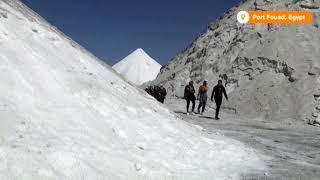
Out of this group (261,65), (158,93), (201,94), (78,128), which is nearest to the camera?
(78,128)

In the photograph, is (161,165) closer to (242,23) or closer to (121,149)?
(121,149)

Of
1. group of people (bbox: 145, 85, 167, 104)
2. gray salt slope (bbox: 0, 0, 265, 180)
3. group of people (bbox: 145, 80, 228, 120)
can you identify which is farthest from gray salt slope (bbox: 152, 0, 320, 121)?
gray salt slope (bbox: 0, 0, 265, 180)

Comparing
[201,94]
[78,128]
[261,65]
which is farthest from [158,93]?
[78,128]

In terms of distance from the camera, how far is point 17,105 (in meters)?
7.05

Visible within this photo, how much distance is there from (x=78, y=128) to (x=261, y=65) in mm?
17766

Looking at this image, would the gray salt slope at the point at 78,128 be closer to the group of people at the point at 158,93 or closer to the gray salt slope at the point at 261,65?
the group of people at the point at 158,93

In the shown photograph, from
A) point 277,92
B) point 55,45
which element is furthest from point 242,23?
point 55,45

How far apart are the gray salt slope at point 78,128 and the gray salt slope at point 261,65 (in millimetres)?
11086

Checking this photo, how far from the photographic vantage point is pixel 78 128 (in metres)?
7.45

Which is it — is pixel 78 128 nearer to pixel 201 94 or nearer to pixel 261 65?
pixel 201 94

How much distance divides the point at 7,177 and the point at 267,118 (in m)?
16.1

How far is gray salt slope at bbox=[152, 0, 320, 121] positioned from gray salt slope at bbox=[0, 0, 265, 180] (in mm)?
11086

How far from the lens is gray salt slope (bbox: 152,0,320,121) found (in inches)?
820

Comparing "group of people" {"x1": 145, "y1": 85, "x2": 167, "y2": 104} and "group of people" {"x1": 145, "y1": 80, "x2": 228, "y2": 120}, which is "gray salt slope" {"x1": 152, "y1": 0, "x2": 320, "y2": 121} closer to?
"group of people" {"x1": 145, "y1": 80, "x2": 228, "y2": 120}
